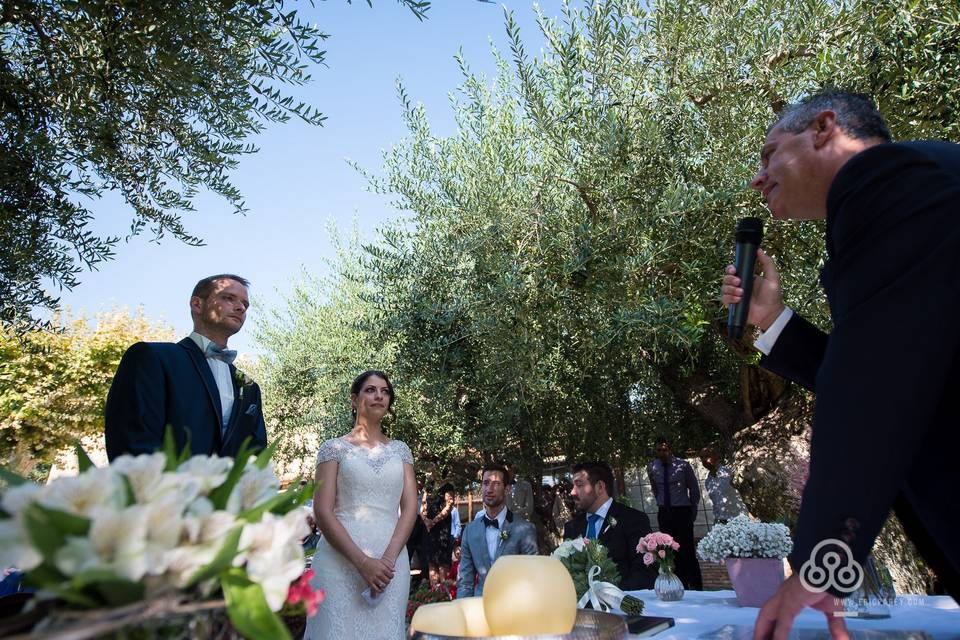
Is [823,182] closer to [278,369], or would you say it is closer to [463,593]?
[463,593]

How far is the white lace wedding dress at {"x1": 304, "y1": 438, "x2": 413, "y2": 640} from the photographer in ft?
13.4

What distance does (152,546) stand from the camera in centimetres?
68

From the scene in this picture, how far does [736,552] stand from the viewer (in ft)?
9.49

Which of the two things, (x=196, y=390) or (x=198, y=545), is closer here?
(x=198, y=545)

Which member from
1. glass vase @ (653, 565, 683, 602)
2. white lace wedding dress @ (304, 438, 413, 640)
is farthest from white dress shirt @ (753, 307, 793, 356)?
white lace wedding dress @ (304, 438, 413, 640)

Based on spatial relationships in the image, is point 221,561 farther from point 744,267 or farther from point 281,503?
point 744,267

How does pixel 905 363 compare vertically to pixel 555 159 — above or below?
below

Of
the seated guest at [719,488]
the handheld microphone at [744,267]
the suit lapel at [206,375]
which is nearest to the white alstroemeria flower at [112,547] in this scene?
the handheld microphone at [744,267]

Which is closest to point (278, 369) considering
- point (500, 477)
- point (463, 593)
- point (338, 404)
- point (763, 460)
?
point (338, 404)

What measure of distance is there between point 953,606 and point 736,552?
89cm

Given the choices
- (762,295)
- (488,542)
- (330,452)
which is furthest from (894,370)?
(488,542)

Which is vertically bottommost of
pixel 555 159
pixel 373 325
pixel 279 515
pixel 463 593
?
pixel 463 593

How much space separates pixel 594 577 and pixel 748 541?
29.7 inches

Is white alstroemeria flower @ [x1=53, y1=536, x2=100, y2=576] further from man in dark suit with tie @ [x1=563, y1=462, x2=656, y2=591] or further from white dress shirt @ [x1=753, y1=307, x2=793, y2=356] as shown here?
man in dark suit with tie @ [x1=563, y1=462, x2=656, y2=591]
